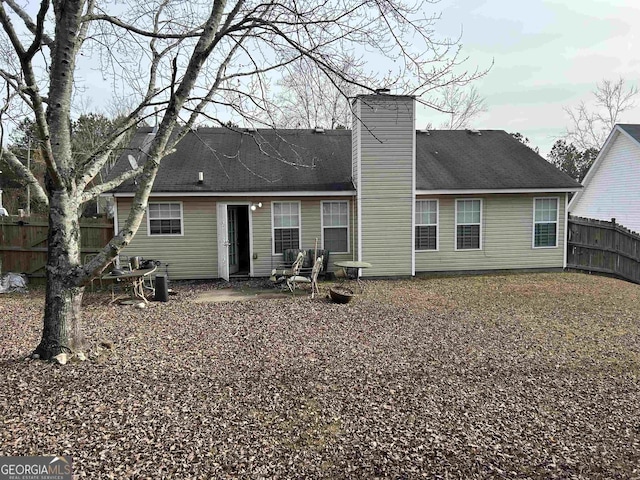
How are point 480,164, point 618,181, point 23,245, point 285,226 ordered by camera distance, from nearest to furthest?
point 23,245 → point 285,226 → point 480,164 → point 618,181

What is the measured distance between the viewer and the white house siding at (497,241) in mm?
12859

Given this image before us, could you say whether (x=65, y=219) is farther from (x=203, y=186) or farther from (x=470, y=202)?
(x=470, y=202)

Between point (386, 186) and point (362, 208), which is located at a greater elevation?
point (386, 186)

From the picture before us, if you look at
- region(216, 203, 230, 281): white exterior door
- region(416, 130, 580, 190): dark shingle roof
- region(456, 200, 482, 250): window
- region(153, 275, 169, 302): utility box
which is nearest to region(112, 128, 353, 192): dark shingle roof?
region(216, 203, 230, 281): white exterior door

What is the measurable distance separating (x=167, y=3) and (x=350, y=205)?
280 inches

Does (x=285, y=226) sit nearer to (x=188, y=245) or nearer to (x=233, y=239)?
(x=233, y=239)

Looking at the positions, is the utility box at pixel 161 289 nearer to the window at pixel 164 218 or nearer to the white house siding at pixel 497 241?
the window at pixel 164 218

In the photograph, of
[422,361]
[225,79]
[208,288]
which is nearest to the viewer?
[422,361]

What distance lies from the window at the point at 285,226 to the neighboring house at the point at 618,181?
47.5ft

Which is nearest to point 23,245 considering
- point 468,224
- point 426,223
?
point 426,223

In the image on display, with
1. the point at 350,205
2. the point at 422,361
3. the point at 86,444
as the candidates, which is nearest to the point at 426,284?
the point at 350,205

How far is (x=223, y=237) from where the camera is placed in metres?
11.7

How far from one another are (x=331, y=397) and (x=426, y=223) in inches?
365

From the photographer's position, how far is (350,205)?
40.8 ft
